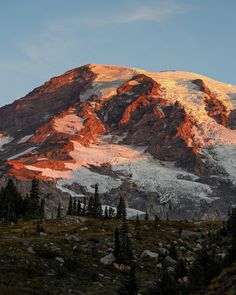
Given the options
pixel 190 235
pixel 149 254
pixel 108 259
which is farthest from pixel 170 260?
pixel 190 235

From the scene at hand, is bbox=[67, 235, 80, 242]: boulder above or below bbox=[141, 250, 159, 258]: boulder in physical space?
above

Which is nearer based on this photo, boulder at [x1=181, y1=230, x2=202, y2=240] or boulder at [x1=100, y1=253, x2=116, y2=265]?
boulder at [x1=100, y1=253, x2=116, y2=265]

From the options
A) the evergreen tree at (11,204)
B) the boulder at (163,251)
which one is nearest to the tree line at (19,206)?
the evergreen tree at (11,204)

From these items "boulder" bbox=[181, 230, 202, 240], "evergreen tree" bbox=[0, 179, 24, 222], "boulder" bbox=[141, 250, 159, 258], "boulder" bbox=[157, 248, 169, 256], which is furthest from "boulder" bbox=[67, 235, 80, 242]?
"evergreen tree" bbox=[0, 179, 24, 222]

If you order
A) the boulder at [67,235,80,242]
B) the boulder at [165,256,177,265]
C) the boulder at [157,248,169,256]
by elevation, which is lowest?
the boulder at [165,256,177,265]

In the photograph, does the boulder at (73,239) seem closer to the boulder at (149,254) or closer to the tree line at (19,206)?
the boulder at (149,254)

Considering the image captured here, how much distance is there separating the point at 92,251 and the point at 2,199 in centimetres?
7114

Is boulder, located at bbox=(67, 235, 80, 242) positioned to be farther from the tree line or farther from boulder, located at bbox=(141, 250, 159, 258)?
the tree line

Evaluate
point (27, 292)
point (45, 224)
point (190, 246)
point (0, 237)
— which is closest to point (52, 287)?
point (27, 292)

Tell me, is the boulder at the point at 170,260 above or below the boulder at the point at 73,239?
below

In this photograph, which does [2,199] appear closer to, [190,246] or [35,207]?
[35,207]

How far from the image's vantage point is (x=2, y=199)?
12669 cm

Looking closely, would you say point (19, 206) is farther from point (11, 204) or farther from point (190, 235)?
point (190, 235)

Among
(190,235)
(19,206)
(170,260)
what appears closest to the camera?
(170,260)
